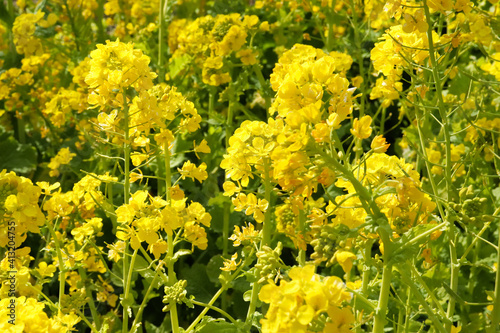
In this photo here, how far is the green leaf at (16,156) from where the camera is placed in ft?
12.0

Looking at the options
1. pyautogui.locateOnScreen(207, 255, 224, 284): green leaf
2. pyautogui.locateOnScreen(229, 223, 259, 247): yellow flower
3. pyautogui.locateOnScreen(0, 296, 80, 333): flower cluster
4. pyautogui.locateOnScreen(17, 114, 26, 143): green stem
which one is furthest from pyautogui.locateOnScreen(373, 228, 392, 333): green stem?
pyautogui.locateOnScreen(17, 114, 26, 143): green stem

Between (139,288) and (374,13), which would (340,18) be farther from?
(139,288)

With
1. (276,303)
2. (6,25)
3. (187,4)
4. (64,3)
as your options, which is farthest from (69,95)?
(276,303)

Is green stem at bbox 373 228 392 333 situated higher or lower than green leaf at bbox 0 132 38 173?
higher

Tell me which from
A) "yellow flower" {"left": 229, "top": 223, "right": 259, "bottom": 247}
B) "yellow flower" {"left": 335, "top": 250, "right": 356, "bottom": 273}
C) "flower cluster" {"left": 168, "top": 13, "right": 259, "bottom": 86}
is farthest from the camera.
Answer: "flower cluster" {"left": 168, "top": 13, "right": 259, "bottom": 86}

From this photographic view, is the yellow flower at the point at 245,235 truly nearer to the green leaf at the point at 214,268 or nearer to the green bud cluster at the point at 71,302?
the green bud cluster at the point at 71,302

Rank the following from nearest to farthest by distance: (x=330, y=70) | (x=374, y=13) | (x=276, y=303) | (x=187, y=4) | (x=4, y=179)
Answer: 1. (x=276, y=303)
2. (x=330, y=70)
3. (x=4, y=179)
4. (x=374, y=13)
5. (x=187, y=4)

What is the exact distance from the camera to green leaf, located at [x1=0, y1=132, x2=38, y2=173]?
12.0 feet

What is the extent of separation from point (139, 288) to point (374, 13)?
1940 millimetres

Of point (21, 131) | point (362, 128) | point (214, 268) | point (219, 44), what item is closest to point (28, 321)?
point (362, 128)

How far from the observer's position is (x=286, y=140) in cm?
135

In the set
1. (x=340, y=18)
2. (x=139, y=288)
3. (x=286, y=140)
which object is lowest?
(x=139, y=288)

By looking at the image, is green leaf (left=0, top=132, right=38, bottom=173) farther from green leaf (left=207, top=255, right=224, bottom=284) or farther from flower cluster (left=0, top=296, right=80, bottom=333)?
flower cluster (left=0, top=296, right=80, bottom=333)

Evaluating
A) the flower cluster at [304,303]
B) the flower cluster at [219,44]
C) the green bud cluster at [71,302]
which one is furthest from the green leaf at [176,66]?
the flower cluster at [304,303]
